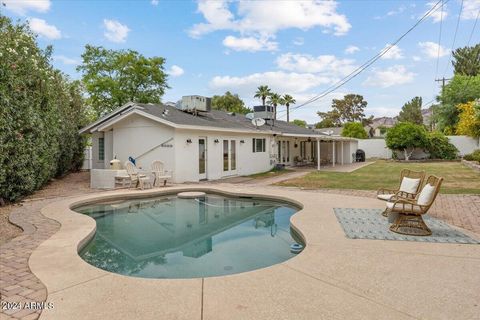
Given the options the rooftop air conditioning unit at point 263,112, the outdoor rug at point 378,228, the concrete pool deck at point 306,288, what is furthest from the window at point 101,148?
the outdoor rug at point 378,228

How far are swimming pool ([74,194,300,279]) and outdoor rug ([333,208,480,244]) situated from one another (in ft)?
3.99

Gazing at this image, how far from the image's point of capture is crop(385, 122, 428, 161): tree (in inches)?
1153

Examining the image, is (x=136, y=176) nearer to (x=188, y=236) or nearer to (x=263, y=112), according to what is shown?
(x=188, y=236)

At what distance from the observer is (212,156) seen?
53.0ft

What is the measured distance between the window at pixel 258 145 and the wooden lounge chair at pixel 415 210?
13389mm

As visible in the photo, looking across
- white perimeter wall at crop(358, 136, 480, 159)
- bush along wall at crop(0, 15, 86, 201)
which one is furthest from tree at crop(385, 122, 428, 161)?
bush along wall at crop(0, 15, 86, 201)

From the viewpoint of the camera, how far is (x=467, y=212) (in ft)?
26.3

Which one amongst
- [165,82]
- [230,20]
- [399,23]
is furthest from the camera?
[165,82]

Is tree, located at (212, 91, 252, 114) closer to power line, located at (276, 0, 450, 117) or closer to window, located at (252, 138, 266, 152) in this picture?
power line, located at (276, 0, 450, 117)

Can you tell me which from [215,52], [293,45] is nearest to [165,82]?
[215,52]

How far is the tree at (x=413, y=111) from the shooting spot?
62.7 meters

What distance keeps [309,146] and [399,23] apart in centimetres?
1582

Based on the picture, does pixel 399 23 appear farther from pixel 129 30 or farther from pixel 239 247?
pixel 129 30

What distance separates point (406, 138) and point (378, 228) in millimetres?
26130
